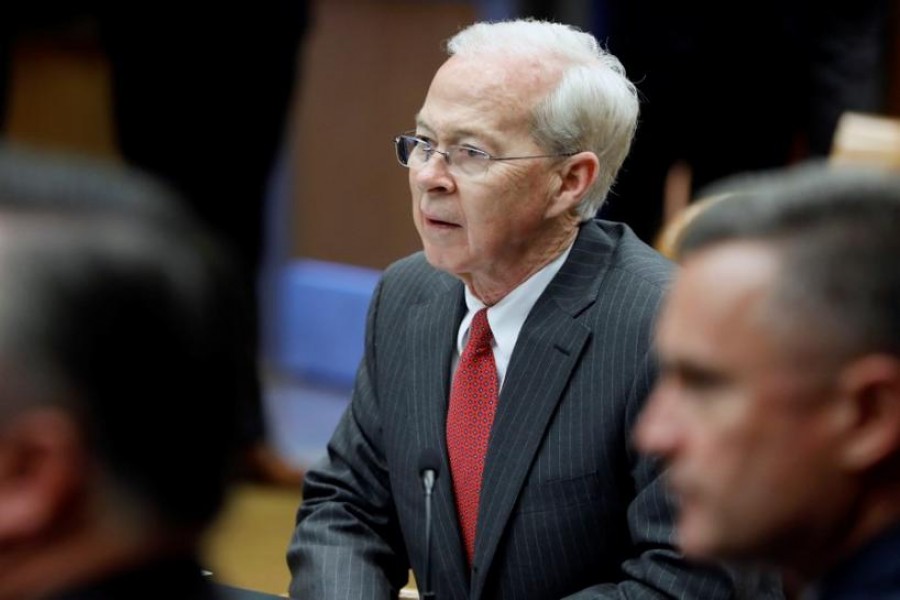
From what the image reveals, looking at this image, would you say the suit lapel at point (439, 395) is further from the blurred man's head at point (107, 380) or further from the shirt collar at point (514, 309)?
the blurred man's head at point (107, 380)

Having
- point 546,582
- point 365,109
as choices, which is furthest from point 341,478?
point 365,109

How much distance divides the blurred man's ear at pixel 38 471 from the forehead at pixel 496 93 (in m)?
1.31

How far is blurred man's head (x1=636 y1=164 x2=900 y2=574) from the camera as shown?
1301 millimetres

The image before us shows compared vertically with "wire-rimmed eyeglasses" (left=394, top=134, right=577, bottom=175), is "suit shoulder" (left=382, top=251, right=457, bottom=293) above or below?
below

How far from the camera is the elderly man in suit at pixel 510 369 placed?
7.27 feet

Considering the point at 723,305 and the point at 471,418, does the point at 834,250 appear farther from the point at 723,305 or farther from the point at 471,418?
the point at 471,418

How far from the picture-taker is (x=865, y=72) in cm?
399

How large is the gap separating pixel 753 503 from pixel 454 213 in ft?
3.72

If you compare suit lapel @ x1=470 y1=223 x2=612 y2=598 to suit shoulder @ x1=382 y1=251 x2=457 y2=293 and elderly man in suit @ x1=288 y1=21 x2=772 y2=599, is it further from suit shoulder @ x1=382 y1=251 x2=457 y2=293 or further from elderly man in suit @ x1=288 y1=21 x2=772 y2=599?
suit shoulder @ x1=382 y1=251 x2=457 y2=293

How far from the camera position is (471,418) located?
2326mm

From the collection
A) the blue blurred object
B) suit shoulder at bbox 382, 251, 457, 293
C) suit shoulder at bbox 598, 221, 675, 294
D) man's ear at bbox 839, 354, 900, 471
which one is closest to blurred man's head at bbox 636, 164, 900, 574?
man's ear at bbox 839, 354, 900, 471

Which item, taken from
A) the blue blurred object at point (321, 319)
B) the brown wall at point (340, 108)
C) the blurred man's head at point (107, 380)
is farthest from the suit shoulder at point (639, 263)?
the blue blurred object at point (321, 319)

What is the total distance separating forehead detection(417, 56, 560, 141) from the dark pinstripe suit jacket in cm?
19

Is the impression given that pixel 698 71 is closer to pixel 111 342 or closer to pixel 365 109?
pixel 365 109
